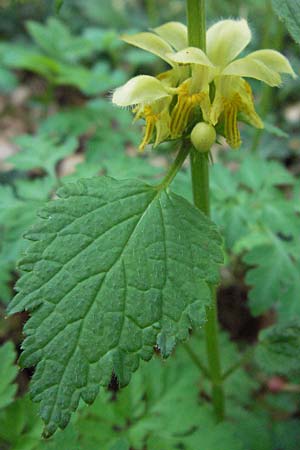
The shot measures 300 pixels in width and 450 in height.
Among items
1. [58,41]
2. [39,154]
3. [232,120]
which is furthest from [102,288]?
[58,41]

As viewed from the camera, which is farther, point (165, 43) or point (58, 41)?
point (58, 41)

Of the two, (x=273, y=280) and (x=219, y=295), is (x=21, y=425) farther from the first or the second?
(x=219, y=295)

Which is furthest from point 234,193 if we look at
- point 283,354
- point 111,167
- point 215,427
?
point 215,427

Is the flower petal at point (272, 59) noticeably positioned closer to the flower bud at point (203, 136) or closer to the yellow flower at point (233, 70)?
the yellow flower at point (233, 70)

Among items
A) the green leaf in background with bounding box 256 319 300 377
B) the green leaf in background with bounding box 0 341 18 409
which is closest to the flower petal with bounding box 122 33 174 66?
the green leaf in background with bounding box 256 319 300 377

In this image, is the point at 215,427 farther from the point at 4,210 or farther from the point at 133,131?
the point at 133,131

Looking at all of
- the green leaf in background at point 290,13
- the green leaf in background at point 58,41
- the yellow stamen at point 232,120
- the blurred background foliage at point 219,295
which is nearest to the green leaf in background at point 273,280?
the blurred background foliage at point 219,295

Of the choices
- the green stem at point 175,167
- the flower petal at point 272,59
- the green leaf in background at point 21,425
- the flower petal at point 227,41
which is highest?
the flower petal at point 227,41
